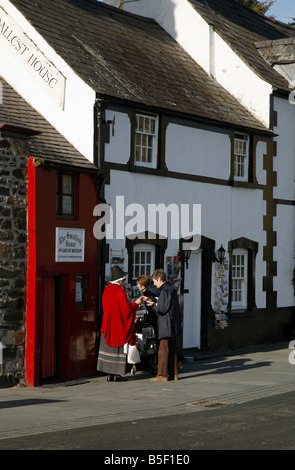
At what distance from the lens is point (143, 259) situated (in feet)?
59.4

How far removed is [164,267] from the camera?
60.6 feet

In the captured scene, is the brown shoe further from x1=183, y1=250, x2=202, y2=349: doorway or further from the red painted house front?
x1=183, y1=250, x2=202, y2=349: doorway

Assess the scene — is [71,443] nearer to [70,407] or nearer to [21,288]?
[70,407]

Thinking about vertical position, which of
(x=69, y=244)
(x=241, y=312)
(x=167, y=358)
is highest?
(x=69, y=244)

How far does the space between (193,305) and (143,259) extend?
7.87 ft

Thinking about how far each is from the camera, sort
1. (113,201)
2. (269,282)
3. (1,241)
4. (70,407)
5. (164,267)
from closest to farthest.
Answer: (70,407)
(1,241)
(113,201)
(164,267)
(269,282)

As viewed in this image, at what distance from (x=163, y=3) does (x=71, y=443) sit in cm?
1708

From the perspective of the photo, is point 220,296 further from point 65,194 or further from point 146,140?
point 65,194

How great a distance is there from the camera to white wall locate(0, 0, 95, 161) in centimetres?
1673

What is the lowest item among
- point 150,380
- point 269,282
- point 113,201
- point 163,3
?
point 150,380

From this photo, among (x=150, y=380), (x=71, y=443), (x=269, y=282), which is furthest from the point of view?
(x=269, y=282)

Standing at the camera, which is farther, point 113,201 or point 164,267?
point 164,267

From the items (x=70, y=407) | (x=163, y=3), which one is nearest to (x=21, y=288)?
(x=70, y=407)

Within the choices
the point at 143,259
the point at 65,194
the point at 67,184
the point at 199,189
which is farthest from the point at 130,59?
the point at 65,194
